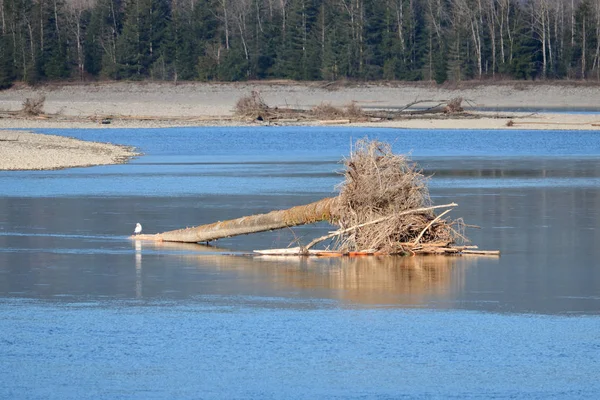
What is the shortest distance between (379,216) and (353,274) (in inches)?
76.2

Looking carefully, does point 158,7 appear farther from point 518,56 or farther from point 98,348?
point 98,348

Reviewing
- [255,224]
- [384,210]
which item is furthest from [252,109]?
[384,210]

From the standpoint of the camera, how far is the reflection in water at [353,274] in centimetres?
1232

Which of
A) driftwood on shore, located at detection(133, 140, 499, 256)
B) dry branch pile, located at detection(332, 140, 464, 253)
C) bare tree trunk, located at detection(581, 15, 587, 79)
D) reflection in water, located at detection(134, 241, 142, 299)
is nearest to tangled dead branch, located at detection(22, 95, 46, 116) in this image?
bare tree trunk, located at detection(581, 15, 587, 79)

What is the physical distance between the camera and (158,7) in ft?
337

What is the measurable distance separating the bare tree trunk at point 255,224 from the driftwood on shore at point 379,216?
0.01 m

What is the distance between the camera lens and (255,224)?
53.9 feet

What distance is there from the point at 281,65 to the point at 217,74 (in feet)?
19.6

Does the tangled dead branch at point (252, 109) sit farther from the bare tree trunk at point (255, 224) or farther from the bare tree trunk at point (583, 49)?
the bare tree trunk at point (255, 224)

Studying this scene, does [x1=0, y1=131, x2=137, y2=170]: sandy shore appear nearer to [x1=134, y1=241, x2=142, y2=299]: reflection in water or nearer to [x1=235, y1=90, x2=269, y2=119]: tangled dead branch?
[x1=134, y1=241, x2=142, y2=299]: reflection in water

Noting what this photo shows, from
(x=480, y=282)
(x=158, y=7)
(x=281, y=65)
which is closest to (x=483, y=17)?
(x=281, y=65)

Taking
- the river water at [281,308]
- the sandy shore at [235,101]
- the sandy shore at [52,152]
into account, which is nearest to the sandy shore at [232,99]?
the sandy shore at [235,101]

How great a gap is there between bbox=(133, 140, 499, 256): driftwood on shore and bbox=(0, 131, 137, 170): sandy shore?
16.2 m

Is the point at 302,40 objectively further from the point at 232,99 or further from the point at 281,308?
the point at 281,308
